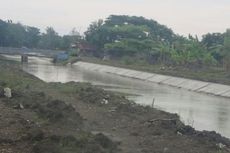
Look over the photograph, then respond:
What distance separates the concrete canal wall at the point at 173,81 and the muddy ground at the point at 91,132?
24.6 m

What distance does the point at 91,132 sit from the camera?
55.9ft

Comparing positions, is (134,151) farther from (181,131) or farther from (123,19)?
(123,19)

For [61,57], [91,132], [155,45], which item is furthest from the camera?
[61,57]

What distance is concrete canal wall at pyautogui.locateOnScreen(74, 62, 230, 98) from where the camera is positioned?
47.7 m

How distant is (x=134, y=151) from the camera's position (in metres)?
14.7

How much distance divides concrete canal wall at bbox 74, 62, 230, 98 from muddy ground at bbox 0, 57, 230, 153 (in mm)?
24610

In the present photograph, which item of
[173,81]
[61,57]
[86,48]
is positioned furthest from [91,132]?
[86,48]

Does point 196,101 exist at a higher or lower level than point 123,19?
lower

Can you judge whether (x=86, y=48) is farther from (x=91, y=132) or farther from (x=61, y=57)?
(x=91, y=132)

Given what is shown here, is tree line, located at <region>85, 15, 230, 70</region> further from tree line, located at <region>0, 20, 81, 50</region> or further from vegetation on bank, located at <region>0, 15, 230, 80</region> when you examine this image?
tree line, located at <region>0, 20, 81, 50</region>

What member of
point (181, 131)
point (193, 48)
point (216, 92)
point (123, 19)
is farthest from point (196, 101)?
point (123, 19)

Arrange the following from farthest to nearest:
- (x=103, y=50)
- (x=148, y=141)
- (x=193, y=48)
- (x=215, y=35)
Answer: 1. (x=103, y=50)
2. (x=215, y=35)
3. (x=193, y=48)
4. (x=148, y=141)

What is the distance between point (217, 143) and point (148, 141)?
2.48m

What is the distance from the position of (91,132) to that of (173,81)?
136 feet
